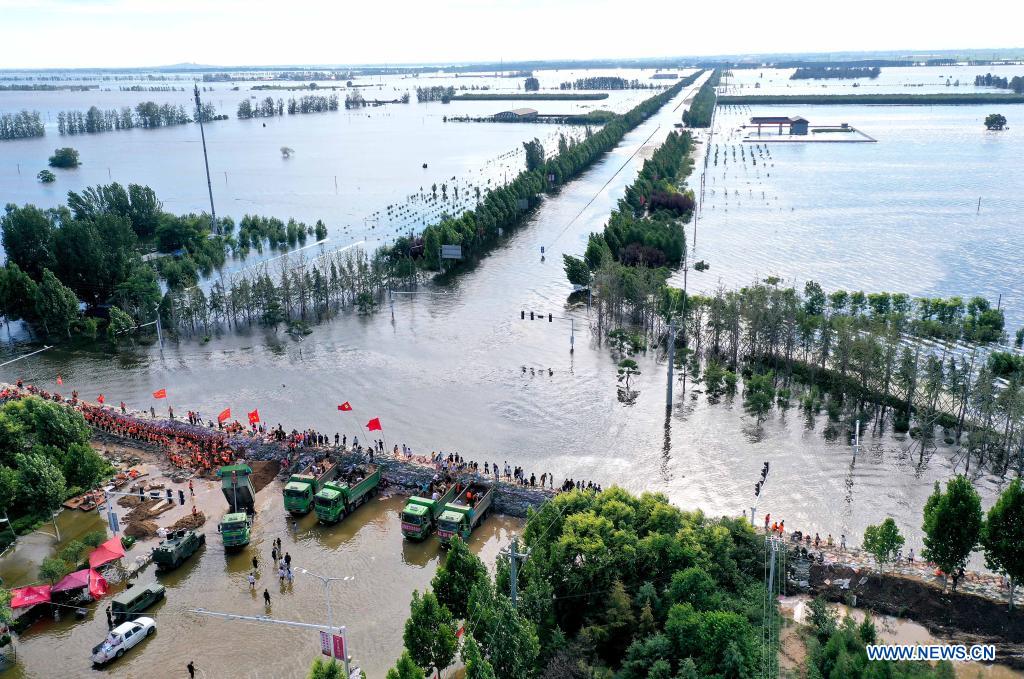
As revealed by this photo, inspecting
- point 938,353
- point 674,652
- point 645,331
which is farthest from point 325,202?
point 674,652

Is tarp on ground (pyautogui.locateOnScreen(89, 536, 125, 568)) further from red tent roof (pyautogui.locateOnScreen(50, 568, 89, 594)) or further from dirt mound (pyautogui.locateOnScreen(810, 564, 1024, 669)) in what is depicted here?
dirt mound (pyautogui.locateOnScreen(810, 564, 1024, 669))

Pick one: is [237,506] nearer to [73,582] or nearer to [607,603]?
[73,582]

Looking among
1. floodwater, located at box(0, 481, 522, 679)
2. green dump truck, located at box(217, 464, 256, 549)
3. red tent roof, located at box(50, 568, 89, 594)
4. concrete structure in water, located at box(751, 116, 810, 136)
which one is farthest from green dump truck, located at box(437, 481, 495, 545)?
concrete structure in water, located at box(751, 116, 810, 136)

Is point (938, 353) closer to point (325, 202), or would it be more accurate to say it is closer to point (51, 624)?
point (51, 624)

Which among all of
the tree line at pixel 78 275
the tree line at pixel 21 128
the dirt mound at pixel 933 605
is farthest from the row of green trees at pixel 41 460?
the tree line at pixel 21 128

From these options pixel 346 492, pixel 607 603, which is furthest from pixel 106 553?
pixel 607 603
